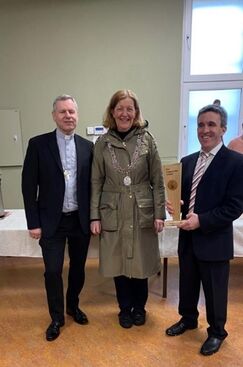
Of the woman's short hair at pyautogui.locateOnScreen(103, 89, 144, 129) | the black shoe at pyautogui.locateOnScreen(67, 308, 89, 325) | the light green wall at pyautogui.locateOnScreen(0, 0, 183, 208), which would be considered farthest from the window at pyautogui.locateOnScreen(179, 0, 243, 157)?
the black shoe at pyautogui.locateOnScreen(67, 308, 89, 325)

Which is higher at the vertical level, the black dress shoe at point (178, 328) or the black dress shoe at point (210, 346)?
the black dress shoe at point (210, 346)

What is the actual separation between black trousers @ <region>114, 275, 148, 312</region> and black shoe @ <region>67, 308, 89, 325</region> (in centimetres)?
28

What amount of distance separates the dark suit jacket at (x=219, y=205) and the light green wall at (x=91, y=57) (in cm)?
196

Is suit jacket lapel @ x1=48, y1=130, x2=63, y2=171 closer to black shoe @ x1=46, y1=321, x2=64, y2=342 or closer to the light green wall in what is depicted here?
black shoe @ x1=46, y1=321, x2=64, y2=342

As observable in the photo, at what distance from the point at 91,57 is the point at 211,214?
2.53 m

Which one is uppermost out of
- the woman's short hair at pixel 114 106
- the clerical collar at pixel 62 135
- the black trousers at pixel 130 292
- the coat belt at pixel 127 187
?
the woman's short hair at pixel 114 106

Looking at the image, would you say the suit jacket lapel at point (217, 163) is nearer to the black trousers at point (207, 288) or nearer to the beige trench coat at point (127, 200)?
the beige trench coat at point (127, 200)

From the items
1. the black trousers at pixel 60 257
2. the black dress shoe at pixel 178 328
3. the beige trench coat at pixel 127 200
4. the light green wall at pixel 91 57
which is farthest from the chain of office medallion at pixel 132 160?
the light green wall at pixel 91 57

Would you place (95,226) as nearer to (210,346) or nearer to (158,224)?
(158,224)

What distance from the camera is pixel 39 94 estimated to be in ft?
10.9

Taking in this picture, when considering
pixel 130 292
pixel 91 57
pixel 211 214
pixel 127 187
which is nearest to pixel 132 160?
pixel 127 187

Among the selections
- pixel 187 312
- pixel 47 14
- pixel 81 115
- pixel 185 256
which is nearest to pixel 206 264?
pixel 185 256

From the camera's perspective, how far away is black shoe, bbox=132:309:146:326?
74.5 inches

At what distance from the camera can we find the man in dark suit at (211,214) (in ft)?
4.66
